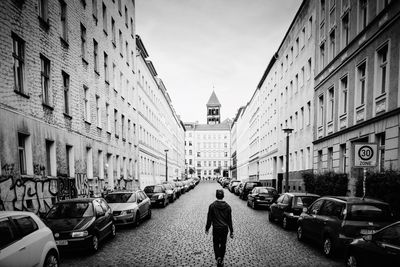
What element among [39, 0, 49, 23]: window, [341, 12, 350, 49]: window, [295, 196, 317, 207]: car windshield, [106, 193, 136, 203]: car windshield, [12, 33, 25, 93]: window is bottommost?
[295, 196, 317, 207]: car windshield

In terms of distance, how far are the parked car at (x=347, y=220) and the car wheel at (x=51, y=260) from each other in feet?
21.4

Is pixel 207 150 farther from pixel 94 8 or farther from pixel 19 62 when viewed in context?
pixel 19 62

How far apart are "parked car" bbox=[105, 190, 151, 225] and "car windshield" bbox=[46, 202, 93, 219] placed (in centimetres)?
300

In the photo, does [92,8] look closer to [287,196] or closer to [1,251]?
[287,196]

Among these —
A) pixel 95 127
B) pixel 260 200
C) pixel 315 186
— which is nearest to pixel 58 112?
pixel 95 127

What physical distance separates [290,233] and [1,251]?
9.78m

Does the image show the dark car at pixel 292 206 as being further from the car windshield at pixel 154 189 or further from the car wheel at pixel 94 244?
the car windshield at pixel 154 189

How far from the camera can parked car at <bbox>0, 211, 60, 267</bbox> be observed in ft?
16.4

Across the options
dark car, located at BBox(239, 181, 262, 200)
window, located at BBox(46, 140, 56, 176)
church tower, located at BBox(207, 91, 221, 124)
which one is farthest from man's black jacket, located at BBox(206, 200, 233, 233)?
church tower, located at BBox(207, 91, 221, 124)

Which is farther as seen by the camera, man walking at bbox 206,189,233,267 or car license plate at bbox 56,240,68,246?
car license plate at bbox 56,240,68,246

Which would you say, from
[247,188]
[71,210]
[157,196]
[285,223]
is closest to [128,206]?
[71,210]

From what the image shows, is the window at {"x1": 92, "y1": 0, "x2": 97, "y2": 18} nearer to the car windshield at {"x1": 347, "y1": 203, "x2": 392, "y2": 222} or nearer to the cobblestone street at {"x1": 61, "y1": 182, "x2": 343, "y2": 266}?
the cobblestone street at {"x1": 61, "y1": 182, "x2": 343, "y2": 266}

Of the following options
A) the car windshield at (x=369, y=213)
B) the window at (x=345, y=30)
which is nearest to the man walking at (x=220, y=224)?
the car windshield at (x=369, y=213)

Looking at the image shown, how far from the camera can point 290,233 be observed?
38.6ft
